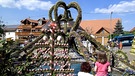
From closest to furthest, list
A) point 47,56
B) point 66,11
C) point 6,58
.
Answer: point 6,58
point 47,56
point 66,11

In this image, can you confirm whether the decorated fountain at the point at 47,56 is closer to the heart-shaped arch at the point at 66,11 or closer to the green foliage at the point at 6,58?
the green foliage at the point at 6,58

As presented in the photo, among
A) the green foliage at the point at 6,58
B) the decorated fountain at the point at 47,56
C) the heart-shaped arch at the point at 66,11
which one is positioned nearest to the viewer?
the green foliage at the point at 6,58

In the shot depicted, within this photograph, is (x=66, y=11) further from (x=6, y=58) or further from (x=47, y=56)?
(x=6, y=58)

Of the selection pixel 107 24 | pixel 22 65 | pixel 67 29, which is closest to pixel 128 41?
pixel 67 29

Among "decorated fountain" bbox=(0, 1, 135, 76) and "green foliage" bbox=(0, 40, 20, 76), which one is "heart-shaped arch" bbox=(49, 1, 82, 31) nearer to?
"decorated fountain" bbox=(0, 1, 135, 76)

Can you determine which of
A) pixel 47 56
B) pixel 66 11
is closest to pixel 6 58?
pixel 47 56

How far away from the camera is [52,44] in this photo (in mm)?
8141

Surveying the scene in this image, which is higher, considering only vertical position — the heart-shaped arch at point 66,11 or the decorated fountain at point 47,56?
the heart-shaped arch at point 66,11

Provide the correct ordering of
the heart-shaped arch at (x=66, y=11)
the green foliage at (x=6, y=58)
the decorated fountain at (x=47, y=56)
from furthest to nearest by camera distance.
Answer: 1. the heart-shaped arch at (x=66, y=11)
2. the decorated fountain at (x=47, y=56)
3. the green foliage at (x=6, y=58)

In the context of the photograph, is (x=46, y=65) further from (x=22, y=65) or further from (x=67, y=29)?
(x=67, y=29)

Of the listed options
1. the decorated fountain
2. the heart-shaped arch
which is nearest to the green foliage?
the decorated fountain

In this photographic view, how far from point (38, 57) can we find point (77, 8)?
10.1 feet

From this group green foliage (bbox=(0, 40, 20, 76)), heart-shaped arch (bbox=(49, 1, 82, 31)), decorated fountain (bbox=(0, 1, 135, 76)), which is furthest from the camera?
heart-shaped arch (bbox=(49, 1, 82, 31))

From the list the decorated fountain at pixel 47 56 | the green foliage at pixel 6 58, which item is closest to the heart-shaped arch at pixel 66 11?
the decorated fountain at pixel 47 56
